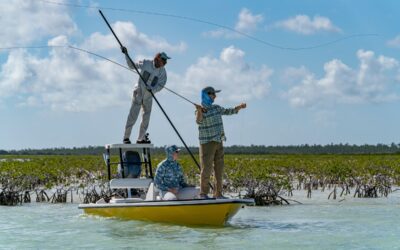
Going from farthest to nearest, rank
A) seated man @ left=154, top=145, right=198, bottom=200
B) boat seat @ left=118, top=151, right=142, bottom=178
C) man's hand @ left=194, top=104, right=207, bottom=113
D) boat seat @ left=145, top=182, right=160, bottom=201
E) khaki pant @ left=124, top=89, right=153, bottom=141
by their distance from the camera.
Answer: boat seat @ left=118, top=151, right=142, bottom=178 → khaki pant @ left=124, top=89, right=153, bottom=141 → boat seat @ left=145, top=182, right=160, bottom=201 → seated man @ left=154, top=145, right=198, bottom=200 → man's hand @ left=194, top=104, right=207, bottom=113

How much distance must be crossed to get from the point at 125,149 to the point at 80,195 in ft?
19.1

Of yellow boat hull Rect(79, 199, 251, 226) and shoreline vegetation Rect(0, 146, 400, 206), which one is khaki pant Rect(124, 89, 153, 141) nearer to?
yellow boat hull Rect(79, 199, 251, 226)

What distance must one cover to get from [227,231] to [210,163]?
967 millimetres

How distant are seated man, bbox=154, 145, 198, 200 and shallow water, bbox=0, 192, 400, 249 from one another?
47cm

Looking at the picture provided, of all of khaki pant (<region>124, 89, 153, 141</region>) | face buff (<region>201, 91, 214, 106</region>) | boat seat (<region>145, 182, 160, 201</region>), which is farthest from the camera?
khaki pant (<region>124, 89, 153, 141</region>)

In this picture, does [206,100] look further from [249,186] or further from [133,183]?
[249,186]

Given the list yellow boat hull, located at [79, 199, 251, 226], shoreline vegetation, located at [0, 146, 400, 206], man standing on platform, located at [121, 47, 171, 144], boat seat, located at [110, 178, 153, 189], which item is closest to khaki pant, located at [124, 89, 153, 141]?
man standing on platform, located at [121, 47, 171, 144]

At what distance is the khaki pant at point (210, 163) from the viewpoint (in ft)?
32.8

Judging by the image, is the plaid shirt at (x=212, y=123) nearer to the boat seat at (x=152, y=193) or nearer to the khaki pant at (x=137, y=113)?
the boat seat at (x=152, y=193)

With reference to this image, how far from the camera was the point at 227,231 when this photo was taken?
9.94 m

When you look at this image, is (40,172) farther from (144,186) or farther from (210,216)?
(210,216)

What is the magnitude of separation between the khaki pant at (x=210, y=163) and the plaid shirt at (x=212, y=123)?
0.28 feet

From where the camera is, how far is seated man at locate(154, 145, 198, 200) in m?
10.3

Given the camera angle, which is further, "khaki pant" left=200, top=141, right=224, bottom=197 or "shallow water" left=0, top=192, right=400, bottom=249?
"khaki pant" left=200, top=141, right=224, bottom=197
